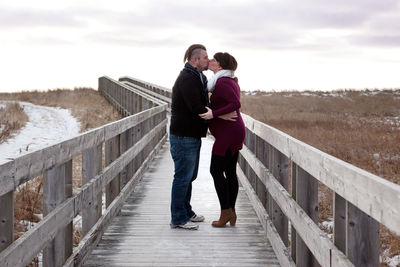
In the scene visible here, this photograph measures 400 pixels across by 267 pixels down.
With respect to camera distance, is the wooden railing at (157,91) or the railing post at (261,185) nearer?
the railing post at (261,185)

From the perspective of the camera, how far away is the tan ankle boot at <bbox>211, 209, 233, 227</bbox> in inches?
240

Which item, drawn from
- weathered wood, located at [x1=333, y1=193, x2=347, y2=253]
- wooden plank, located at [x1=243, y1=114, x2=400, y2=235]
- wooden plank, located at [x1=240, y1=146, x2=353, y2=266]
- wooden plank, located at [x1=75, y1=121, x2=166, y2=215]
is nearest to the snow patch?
wooden plank, located at [x1=75, y1=121, x2=166, y2=215]

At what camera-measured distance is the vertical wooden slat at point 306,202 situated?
4.03 m

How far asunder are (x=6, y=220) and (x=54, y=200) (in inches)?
34.0

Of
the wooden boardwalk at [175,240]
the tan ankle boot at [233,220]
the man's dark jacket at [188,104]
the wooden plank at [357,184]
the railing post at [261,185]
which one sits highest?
the man's dark jacket at [188,104]

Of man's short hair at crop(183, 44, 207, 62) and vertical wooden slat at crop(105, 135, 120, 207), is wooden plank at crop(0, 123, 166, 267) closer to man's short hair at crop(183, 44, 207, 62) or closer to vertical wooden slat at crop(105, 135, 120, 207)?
vertical wooden slat at crop(105, 135, 120, 207)

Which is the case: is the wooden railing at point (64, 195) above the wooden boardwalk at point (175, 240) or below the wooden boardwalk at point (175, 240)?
above

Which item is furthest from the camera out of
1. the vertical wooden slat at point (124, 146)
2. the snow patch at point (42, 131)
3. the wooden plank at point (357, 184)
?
the snow patch at point (42, 131)

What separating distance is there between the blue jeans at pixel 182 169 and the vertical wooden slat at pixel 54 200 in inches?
77.3

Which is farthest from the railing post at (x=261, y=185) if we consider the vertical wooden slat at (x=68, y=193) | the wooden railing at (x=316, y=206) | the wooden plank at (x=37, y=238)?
the wooden plank at (x=37, y=238)

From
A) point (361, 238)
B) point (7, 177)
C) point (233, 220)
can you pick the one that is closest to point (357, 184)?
point (361, 238)

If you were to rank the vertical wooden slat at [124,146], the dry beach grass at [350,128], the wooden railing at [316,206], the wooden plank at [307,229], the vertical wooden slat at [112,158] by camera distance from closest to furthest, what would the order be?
the wooden railing at [316,206]
the wooden plank at [307,229]
the vertical wooden slat at [112,158]
the vertical wooden slat at [124,146]
the dry beach grass at [350,128]

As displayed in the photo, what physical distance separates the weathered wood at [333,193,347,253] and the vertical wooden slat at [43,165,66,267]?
2.09 metres

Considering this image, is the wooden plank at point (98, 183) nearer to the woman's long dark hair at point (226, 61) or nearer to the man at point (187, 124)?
the man at point (187, 124)
